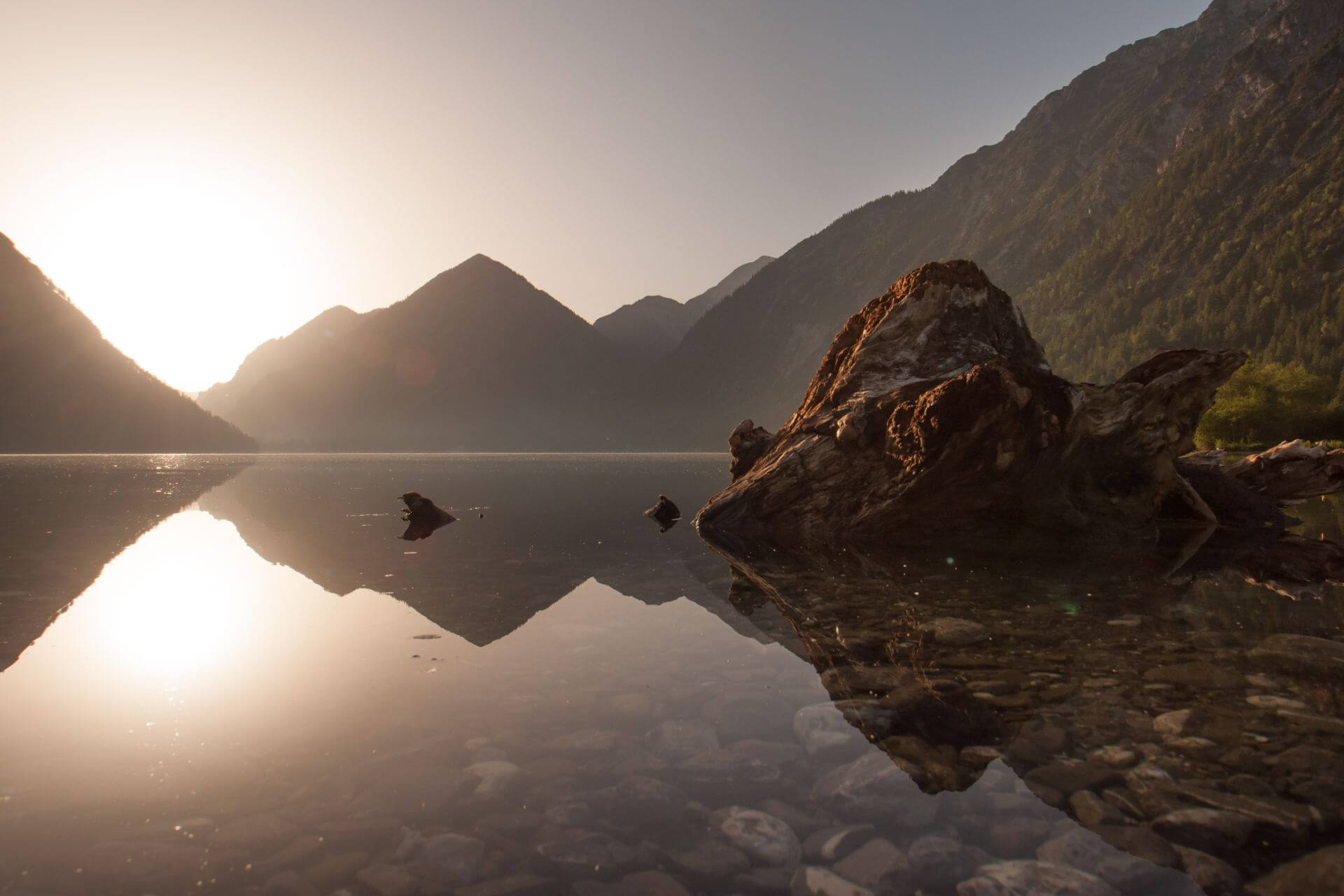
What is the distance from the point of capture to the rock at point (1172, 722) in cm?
588

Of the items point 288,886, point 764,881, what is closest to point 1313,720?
point 764,881

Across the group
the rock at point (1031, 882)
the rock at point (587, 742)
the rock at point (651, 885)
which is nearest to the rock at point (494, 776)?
the rock at point (587, 742)

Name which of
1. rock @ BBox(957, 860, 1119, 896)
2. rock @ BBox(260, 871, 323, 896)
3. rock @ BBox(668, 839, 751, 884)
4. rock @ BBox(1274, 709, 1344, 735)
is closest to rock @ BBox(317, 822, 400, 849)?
rock @ BBox(260, 871, 323, 896)

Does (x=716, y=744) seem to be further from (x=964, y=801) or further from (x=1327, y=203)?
(x=1327, y=203)

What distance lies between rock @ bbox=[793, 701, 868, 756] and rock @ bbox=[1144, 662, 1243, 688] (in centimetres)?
364

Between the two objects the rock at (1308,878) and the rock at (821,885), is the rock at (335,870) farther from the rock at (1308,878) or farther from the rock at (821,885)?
the rock at (1308,878)

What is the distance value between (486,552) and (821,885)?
51.9ft

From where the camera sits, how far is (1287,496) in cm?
3259

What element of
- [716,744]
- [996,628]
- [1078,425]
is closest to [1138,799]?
[716,744]

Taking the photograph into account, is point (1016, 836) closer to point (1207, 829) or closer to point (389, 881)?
point (1207, 829)

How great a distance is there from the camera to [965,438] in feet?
61.4

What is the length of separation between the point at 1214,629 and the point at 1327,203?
197950 millimetres

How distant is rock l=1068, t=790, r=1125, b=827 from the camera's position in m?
4.50

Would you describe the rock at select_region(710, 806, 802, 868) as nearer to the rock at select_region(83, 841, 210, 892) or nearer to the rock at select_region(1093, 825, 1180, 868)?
the rock at select_region(1093, 825, 1180, 868)
